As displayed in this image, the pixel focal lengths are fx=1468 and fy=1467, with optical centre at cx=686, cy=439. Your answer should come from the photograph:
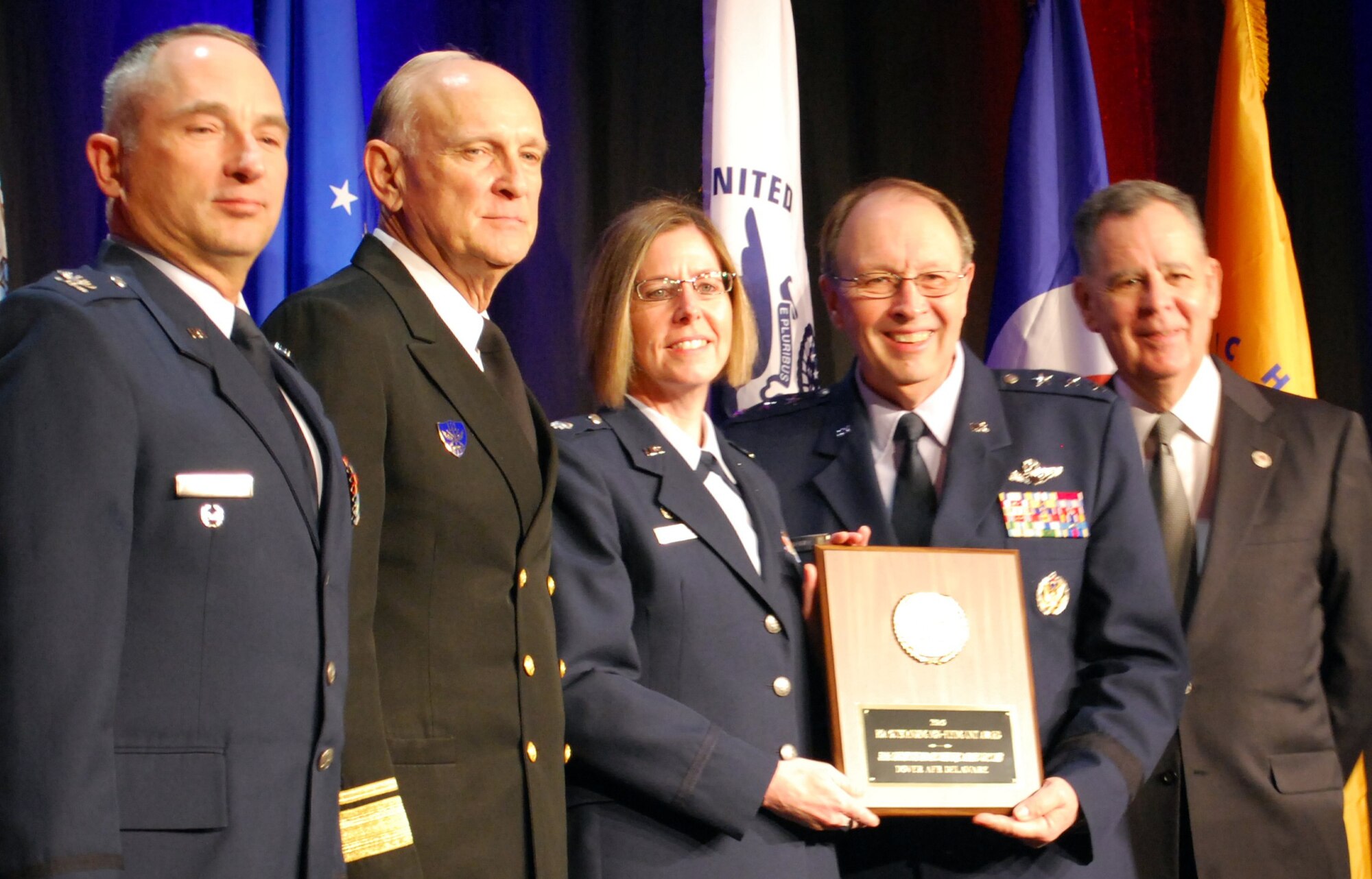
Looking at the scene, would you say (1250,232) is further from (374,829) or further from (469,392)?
(374,829)

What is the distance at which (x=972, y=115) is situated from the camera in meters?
4.65

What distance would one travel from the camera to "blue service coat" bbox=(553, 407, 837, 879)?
2250 millimetres

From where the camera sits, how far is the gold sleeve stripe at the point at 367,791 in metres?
1.79

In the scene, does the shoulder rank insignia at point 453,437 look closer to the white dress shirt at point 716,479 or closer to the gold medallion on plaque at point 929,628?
the white dress shirt at point 716,479

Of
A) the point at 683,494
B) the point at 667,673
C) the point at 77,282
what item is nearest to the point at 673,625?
the point at 667,673

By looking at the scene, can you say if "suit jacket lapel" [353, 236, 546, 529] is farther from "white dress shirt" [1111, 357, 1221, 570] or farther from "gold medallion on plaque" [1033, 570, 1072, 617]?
"white dress shirt" [1111, 357, 1221, 570]

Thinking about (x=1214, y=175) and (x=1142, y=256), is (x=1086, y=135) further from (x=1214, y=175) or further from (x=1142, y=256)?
(x=1142, y=256)

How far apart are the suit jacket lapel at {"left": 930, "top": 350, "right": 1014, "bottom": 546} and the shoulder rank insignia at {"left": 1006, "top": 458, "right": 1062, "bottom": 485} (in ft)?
0.06

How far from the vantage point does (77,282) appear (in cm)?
160

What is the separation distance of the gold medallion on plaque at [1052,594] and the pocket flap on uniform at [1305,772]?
592mm

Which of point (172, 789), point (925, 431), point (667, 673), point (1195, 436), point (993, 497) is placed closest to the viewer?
point (172, 789)

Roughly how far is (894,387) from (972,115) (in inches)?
82.2

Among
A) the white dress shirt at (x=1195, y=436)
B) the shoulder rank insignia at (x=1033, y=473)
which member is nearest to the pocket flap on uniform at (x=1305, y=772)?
the white dress shirt at (x=1195, y=436)

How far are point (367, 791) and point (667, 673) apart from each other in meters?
0.66
